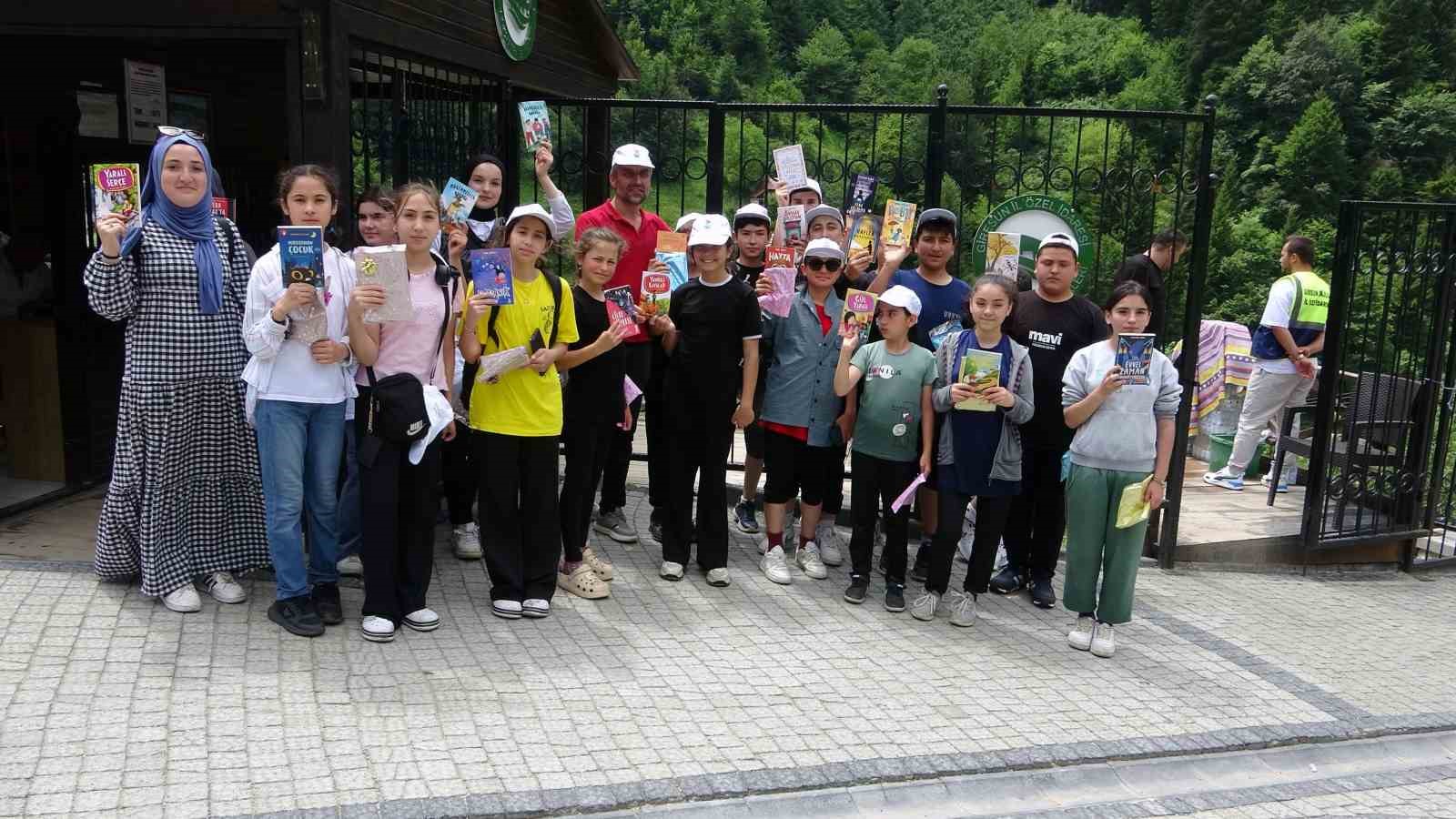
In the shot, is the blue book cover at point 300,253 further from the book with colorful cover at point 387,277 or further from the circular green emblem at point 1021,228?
the circular green emblem at point 1021,228

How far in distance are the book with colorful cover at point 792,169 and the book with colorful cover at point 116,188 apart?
3466mm

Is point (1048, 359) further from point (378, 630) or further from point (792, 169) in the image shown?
point (378, 630)

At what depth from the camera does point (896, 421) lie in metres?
→ 5.86

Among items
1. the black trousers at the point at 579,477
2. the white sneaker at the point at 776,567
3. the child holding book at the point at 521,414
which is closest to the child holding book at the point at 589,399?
the black trousers at the point at 579,477

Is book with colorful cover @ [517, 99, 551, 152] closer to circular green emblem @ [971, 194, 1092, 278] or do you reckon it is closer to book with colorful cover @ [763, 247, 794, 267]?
book with colorful cover @ [763, 247, 794, 267]

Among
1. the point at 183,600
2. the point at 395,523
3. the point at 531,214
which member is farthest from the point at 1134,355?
the point at 183,600

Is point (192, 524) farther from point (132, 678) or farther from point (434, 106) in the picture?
point (434, 106)

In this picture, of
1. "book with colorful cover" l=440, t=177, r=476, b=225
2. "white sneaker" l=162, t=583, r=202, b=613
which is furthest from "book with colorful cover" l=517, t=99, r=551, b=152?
"white sneaker" l=162, t=583, r=202, b=613

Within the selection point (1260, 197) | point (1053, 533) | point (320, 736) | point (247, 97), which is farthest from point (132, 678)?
point (1260, 197)

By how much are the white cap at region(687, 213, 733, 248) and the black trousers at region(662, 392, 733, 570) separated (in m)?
0.80

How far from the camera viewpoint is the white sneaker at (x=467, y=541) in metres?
Result: 6.24

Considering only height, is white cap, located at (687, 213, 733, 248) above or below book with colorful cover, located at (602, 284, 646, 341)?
above

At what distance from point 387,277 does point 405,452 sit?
81cm

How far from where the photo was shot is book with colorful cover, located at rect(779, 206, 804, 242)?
6.48m
